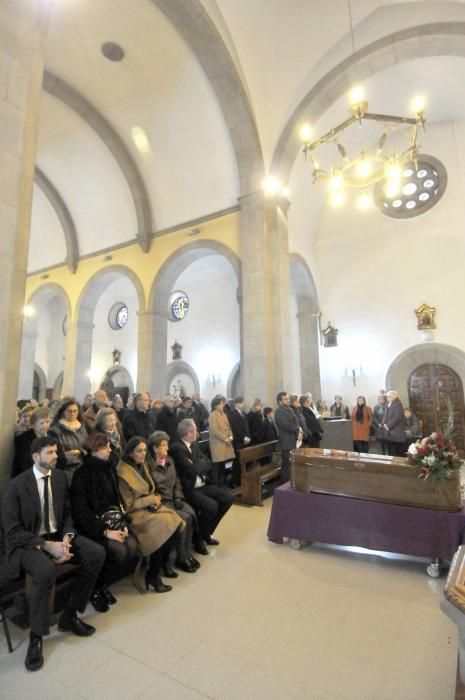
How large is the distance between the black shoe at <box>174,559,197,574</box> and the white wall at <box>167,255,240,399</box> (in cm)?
923

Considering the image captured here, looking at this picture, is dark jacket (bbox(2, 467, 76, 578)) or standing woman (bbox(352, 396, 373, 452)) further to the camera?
standing woman (bbox(352, 396, 373, 452))

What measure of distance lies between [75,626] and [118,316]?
44.4 feet

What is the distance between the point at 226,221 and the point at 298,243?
284 cm

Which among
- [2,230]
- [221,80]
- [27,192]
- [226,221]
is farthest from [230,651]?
[221,80]

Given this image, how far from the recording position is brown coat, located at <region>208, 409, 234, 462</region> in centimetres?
507

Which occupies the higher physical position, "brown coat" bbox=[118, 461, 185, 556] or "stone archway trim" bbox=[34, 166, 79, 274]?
"stone archway trim" bbox=[34, 166, 79, 274]

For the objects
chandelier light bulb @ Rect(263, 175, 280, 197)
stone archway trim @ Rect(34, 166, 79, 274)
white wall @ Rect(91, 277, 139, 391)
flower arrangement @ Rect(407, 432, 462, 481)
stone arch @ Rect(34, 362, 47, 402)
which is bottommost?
flower arrangement @ Rect(407, 432, 462, 481)

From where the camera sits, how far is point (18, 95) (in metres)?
3.33

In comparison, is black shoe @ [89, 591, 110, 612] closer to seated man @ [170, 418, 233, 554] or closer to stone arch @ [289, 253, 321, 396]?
seated man @ [170, 418, 233, 554]

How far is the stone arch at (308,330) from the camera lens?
36.9 ft

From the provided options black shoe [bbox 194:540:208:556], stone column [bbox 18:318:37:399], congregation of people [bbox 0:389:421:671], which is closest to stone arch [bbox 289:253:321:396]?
congregation of people [bbox 0:389:421:671]

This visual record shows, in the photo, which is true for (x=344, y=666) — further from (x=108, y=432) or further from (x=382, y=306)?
(x=382, y=306)

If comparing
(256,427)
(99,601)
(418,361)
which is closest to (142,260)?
(256,427)

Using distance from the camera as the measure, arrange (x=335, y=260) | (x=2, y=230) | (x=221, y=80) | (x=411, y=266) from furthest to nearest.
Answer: (x=335, y=260) → (x=411, y=266) → (x=221, y=80) → (x=2, y=230)
